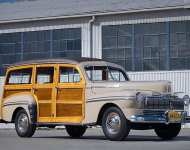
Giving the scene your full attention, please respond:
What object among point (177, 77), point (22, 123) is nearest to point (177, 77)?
point (177, 77)

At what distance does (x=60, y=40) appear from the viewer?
98.3ft

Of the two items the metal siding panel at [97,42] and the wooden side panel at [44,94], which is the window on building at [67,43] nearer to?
the metal siding panel at [97,42]

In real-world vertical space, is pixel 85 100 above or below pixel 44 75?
below

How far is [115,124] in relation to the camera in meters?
16.4

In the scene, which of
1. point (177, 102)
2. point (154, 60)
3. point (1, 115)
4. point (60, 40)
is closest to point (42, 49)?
→ point (60, 40)

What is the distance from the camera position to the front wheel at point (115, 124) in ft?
53.1

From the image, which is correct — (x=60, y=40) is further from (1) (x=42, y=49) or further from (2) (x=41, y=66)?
(2) (x=41, y=66)

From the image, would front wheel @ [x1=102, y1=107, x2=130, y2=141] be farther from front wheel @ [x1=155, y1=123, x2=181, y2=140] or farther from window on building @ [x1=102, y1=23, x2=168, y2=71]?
window on building @ [x1=102, y1=23, x2=168, y2=71]

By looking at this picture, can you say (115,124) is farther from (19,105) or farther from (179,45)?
(179,45)

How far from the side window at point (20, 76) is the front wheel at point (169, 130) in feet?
12.5

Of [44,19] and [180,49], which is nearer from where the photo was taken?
[180,49]

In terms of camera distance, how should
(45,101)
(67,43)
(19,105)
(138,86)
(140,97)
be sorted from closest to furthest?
(140,97) < (138,86) < (45,101) < (19,105) < (67,43)

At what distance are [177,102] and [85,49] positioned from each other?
499 inches

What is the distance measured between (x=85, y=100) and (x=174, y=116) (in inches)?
86.8
